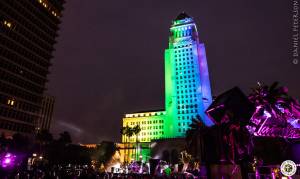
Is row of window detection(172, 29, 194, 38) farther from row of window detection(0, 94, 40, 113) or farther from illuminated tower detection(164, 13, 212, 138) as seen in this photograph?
row of window detection(0, 94, 40, 113)

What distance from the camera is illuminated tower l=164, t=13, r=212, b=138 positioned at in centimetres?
12575

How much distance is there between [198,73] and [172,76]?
50.4 ft

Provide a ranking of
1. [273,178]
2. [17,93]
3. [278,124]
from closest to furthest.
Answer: [273,178], [278,124], [17,93]

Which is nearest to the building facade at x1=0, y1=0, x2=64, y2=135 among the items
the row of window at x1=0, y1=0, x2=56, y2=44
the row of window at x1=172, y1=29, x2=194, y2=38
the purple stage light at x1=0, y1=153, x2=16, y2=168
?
the row of window at x1=0, y1=0, x2=56, y2=44

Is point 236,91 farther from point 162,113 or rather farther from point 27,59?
point 162,113

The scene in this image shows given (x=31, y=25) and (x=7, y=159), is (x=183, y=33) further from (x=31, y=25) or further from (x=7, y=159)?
(x=7, y=159)

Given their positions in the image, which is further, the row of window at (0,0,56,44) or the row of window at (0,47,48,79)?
the row of window at (0,0,56,44)

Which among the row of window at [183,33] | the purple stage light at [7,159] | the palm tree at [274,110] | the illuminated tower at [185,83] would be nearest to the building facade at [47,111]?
the illuminated tower at [185,83]

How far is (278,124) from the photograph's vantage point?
3544cm

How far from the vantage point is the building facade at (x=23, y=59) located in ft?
233

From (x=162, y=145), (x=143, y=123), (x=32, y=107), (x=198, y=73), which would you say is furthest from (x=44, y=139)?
(x=198, y=73)

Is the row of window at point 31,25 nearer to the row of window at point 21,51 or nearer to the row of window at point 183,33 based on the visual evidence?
the row of window at point 21,51

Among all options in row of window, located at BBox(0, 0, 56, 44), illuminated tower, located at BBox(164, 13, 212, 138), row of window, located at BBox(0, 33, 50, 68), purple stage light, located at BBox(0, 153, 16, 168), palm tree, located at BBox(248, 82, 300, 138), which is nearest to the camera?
purple stage light, located at BBox(0, 153, 16, 168)

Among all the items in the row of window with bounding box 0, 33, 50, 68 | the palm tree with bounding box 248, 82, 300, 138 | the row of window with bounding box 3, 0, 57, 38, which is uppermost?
the row of window with bounding box 3, 0, 57, 38
